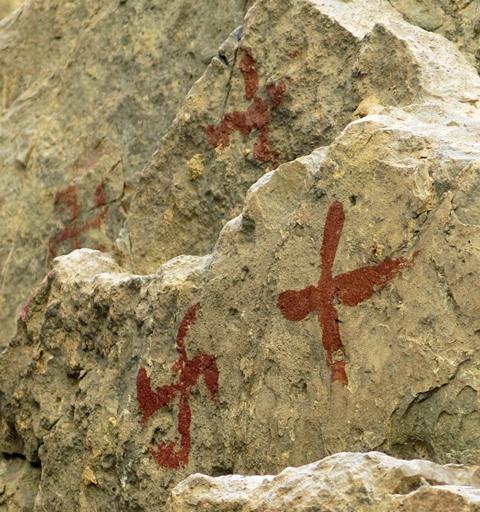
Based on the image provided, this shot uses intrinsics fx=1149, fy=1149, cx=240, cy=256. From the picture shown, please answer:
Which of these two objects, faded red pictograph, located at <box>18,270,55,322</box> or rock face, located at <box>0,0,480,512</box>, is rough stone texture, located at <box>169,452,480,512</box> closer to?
rock face, located at <box>0,0,480,512</box>

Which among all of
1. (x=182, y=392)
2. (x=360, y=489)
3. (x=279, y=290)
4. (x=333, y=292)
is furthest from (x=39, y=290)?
(x=360, y=489)

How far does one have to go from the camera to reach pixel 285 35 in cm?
553

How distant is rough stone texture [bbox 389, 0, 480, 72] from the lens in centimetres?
564

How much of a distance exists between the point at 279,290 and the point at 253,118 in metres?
1.49

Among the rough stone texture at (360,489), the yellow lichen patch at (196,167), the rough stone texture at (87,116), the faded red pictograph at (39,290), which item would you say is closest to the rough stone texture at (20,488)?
the faded red pictograph at (39,290)

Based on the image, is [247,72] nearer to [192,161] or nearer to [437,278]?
[192,161]

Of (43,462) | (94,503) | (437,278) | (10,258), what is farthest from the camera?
(10,258)

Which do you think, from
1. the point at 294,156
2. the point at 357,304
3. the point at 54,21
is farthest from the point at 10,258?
the point at 357,304

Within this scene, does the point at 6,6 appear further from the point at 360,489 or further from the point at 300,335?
the point at 360,489

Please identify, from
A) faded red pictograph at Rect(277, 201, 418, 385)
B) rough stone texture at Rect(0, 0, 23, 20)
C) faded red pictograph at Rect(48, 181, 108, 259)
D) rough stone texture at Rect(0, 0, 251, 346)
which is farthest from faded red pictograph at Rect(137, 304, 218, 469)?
rough stone texture at Rect(0, 0, 23, 20)

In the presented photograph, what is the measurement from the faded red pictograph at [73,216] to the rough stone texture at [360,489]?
410 centimetres

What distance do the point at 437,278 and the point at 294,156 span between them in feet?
5.57

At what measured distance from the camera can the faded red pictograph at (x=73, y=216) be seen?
23.9 ft

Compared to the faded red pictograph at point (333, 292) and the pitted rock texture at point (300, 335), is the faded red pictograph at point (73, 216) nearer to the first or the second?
the pitted rock texture at point (300, 335)
